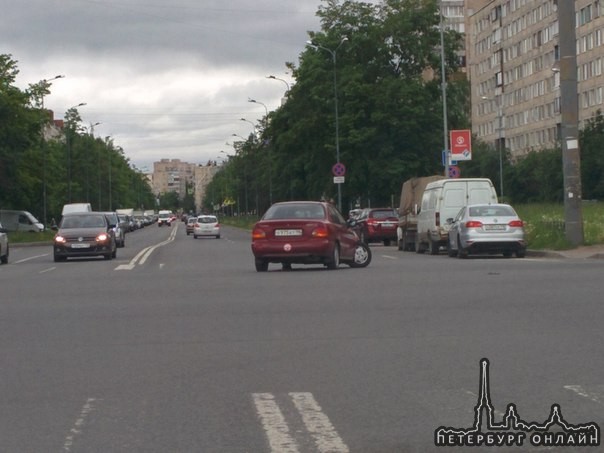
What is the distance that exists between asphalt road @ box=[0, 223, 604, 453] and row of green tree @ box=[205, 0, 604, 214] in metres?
49.3

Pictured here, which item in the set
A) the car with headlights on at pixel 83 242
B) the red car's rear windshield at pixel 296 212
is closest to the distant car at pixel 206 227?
the car with headlights on at pixel 83 242

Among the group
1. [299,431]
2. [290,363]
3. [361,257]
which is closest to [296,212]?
[361,257]

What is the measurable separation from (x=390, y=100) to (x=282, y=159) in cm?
1223

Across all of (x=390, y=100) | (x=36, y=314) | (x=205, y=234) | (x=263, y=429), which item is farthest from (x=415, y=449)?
(x=205, y=234)

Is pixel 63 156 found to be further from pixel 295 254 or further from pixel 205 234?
pixel 295 254

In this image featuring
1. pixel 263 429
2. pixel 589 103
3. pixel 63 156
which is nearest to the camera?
pixel 263 429

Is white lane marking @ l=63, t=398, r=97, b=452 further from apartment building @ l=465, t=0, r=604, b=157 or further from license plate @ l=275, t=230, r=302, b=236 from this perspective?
apartment building @ l=465, t=0, r=604, b=157

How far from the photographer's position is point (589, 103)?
353 ft

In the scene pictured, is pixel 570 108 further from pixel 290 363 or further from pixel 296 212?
pixel 290 363

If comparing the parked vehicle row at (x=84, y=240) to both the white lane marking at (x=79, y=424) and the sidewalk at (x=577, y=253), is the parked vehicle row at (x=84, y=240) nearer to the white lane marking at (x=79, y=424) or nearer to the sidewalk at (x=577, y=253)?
the sidewalk at (x=577, y=253)

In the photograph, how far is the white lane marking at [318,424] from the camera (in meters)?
7.32

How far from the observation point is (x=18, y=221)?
93.5m

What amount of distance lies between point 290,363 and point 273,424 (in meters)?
3.07

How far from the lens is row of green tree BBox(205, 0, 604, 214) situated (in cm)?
7019
